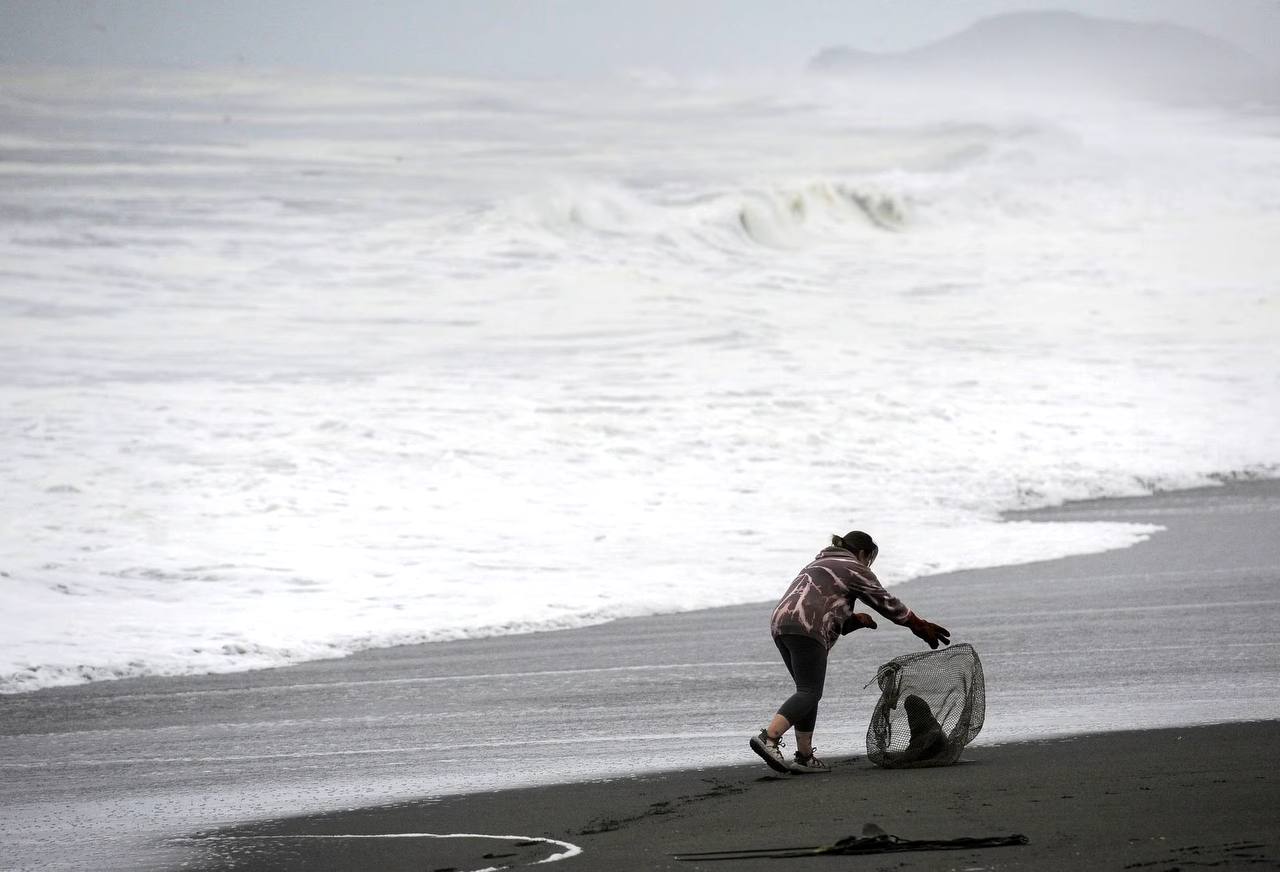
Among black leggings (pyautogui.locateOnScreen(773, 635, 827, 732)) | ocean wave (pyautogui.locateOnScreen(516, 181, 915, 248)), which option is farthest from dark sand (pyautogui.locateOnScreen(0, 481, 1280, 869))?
ocean wave (pyautogui.locateOnScreen(516, 181, 915, 248))

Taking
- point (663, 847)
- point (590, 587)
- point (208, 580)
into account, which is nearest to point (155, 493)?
point (208, 580)

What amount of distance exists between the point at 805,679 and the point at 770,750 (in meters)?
0.40

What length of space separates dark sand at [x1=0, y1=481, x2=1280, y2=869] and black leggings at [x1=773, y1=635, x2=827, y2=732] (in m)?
0.34

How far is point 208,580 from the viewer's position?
18281 mm

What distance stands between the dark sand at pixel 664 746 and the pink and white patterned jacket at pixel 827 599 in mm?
722

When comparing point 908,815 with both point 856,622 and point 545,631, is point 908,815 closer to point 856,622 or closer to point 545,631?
point 856,622

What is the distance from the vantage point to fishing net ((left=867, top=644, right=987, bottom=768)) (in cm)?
800

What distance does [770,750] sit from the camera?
7863mm

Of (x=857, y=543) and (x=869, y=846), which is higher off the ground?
(x=857, y=543)

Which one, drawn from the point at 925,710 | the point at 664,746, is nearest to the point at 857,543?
the point at 925,710

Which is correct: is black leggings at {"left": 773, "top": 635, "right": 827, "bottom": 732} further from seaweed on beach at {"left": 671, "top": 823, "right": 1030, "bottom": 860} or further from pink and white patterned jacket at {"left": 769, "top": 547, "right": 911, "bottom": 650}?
seaweed on beach at {"left": 671, "top": 823, "right": 1030, "bottom": 860}

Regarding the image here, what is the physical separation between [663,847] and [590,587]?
11.0 metres

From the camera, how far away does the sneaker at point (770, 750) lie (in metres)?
7.82

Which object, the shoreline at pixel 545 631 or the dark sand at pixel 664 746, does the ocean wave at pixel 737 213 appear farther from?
the dark sand at pixel 664 746
